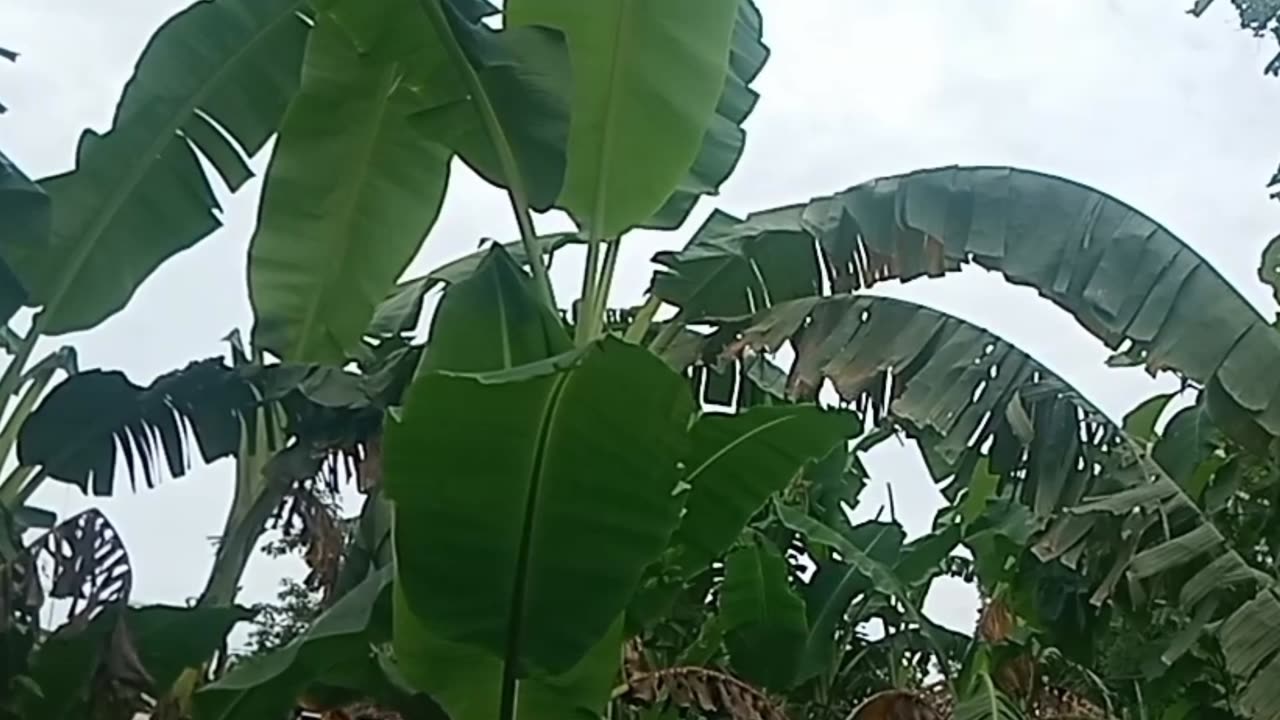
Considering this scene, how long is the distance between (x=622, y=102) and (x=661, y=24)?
13 centimetres

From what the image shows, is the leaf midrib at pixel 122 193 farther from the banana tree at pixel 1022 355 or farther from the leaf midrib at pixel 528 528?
the leaf midrib at pixel 528 528

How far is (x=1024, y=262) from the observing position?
1846 mm

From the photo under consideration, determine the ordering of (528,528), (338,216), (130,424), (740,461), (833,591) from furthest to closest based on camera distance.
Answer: (833,591), (338,216), (130,424), (740,461), (528,528)

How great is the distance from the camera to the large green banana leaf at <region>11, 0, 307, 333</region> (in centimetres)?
198

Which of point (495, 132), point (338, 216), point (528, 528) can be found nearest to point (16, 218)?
point (338, 216)

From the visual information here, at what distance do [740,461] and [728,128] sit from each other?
76cm

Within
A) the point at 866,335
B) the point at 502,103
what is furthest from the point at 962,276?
the point at 502,103

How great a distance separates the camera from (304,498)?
1.91 metres

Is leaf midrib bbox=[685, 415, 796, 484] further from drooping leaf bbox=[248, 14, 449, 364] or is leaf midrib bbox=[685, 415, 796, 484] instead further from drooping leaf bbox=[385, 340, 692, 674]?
drooping leaf bbox=[248, 14, 449, 364]

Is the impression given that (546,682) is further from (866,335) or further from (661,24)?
(661,24)

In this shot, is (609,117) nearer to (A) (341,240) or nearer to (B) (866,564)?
(A) (341,240)

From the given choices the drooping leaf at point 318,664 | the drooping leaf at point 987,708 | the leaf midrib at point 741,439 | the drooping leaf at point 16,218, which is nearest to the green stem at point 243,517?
the drooping leaf at point 318,664

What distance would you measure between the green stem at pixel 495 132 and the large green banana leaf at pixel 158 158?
0.42 m

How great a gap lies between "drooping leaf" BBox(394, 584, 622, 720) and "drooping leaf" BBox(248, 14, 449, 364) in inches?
31.6
